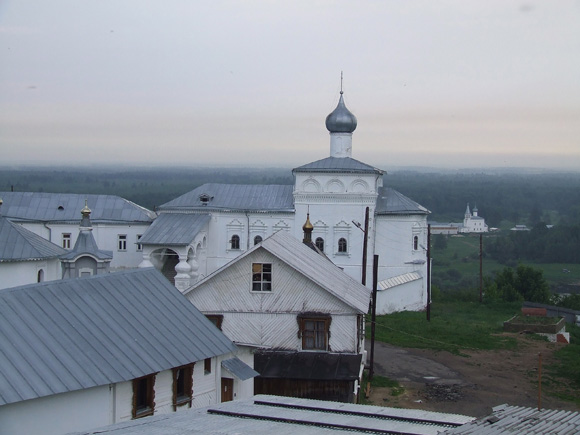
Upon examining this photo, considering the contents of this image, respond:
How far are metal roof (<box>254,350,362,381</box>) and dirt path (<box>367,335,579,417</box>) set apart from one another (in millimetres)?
1439

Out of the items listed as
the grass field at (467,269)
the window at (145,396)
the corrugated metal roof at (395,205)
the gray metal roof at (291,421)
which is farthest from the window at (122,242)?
the grass field at (467,269)

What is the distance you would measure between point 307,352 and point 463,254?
68.7 meters

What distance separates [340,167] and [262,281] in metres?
14.9

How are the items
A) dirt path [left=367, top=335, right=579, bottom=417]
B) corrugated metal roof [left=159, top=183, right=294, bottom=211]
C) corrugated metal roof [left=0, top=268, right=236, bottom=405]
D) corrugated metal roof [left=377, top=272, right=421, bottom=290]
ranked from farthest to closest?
corrugated metal roof [left=159, top=183, right=294, bottom=211], corrugated metal roof [left=377, top=272, right=421, bottom=290], dirt path [left=367, top=335, right=579, bottom=417], corrugated metal roof [left=0, top=268, right=236, bottom=405]

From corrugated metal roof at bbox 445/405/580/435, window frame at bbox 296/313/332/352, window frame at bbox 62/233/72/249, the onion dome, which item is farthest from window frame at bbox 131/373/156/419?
window frame at bbox 62/233/72/249

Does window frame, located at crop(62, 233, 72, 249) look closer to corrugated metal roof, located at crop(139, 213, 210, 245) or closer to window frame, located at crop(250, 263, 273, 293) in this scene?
corrugated metal roof, located at crop(139, 213, 210, 245)

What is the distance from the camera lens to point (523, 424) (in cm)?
746

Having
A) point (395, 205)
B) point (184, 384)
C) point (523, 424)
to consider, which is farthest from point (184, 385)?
point (395, 205)

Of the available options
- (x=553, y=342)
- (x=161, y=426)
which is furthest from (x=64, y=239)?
(x=161, y=426)

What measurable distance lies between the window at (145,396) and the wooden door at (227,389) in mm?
2035

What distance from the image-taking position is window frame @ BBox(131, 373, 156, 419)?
10953mm

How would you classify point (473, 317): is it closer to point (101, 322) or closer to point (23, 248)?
point (23, 248)

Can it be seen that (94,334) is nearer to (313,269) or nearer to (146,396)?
(146,396)

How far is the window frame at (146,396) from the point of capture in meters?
11.0
